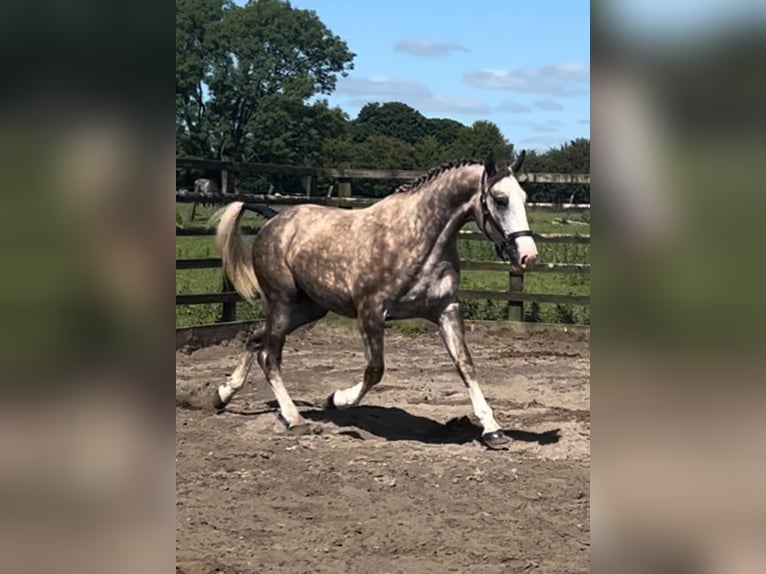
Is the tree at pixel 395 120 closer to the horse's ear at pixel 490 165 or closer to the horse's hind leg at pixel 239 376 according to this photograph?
the horse's hind leg at pixel 239 376

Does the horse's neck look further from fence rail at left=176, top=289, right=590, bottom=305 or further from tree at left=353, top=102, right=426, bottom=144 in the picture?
tree at left=353, top=102, right=426, bottom=144

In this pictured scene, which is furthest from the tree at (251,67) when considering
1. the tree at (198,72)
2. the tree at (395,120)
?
the tree at (395,120)

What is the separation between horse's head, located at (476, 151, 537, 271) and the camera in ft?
14.8

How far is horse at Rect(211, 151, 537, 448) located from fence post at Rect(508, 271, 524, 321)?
4.10 m

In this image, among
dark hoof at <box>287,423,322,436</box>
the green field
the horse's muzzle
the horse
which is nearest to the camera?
the horse's muzzle

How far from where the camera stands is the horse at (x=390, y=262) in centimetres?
471

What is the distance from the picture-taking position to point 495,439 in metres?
4.85

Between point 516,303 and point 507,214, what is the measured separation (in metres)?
4.97

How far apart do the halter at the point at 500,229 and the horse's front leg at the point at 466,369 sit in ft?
1.86

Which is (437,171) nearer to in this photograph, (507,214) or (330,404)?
(507,214)

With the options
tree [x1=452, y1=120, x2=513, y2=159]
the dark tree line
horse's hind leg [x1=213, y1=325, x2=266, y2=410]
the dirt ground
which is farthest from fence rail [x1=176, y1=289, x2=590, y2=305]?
tree [x1=452, y1=120, x2=513, y2=159]
